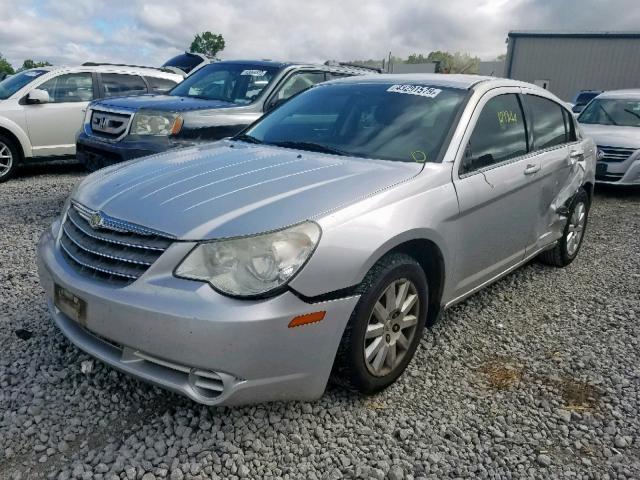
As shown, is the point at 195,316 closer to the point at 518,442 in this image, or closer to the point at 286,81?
the point at 518,442

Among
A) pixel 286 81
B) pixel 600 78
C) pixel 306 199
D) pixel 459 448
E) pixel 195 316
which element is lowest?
pixel 459 448

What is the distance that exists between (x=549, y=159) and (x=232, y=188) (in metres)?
2.60

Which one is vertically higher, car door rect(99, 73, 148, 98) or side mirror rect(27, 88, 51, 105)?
car door rect(99, 73, 148, 98)

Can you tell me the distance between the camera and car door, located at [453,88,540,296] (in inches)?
121

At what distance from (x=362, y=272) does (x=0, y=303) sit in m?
2.61

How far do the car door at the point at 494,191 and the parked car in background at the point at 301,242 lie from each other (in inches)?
0.6

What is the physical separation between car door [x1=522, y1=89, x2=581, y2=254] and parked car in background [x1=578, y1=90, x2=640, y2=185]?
418cm

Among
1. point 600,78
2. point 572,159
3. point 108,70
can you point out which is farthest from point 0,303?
point 600,78

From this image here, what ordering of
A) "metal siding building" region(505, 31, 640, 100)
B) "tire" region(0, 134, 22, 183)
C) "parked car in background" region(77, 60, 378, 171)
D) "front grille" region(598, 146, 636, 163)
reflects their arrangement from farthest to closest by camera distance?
"metal siding building" region(505, 31, 640, 100) < "front grille" region(598, 146, 636, 163) < "tire" region(0, 134, 22, 183) < "parked car in background" region(77, 60, 378, 171)

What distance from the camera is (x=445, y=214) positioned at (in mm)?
2836

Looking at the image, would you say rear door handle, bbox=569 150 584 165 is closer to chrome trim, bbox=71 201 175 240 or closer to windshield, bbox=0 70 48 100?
chrome trim, bbox=71 201 175 240

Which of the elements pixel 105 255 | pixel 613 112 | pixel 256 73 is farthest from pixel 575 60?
pixel 105 255

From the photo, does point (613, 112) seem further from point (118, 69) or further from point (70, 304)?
point (70, 304)

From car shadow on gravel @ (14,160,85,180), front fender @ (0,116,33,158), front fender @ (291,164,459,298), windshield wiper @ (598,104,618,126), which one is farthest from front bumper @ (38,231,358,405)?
windshield wiper @ (598,104,618,126)
